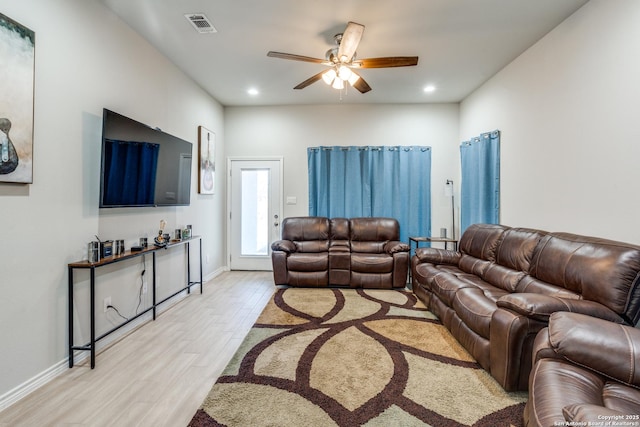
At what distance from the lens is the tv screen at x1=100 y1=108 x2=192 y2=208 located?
7.77 feet

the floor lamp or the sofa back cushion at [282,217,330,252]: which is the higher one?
the floor lamp

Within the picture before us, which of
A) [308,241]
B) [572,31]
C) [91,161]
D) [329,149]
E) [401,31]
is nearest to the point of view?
[91,161]

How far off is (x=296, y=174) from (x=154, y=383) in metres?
3.71

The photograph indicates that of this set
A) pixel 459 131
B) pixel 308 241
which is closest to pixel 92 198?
pixel 308 241

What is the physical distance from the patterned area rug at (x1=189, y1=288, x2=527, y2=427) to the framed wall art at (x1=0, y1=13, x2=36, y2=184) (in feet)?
6.25

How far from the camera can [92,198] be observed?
2.38 meters

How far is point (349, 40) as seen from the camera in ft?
7.91

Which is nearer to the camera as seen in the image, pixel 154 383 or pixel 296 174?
pixel 154 383

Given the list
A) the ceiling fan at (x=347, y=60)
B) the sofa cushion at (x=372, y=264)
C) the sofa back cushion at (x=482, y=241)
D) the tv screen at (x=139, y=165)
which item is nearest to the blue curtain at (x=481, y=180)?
the sofa back cushion at (x=482, y=241)

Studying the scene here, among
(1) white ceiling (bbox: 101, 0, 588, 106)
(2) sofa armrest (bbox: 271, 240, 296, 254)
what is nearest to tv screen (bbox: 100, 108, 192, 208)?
(1) white ceiling (bbox: 101, 0, 588, 106)

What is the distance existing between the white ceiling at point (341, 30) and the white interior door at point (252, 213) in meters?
1.51

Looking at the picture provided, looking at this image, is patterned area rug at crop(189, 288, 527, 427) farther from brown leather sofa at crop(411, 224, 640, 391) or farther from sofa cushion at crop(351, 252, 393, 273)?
sofa cushion at crop(351, 252, 393, 273)

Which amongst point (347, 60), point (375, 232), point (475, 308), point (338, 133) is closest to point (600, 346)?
point (475, 308)

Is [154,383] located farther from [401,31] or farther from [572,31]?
[572,31]
